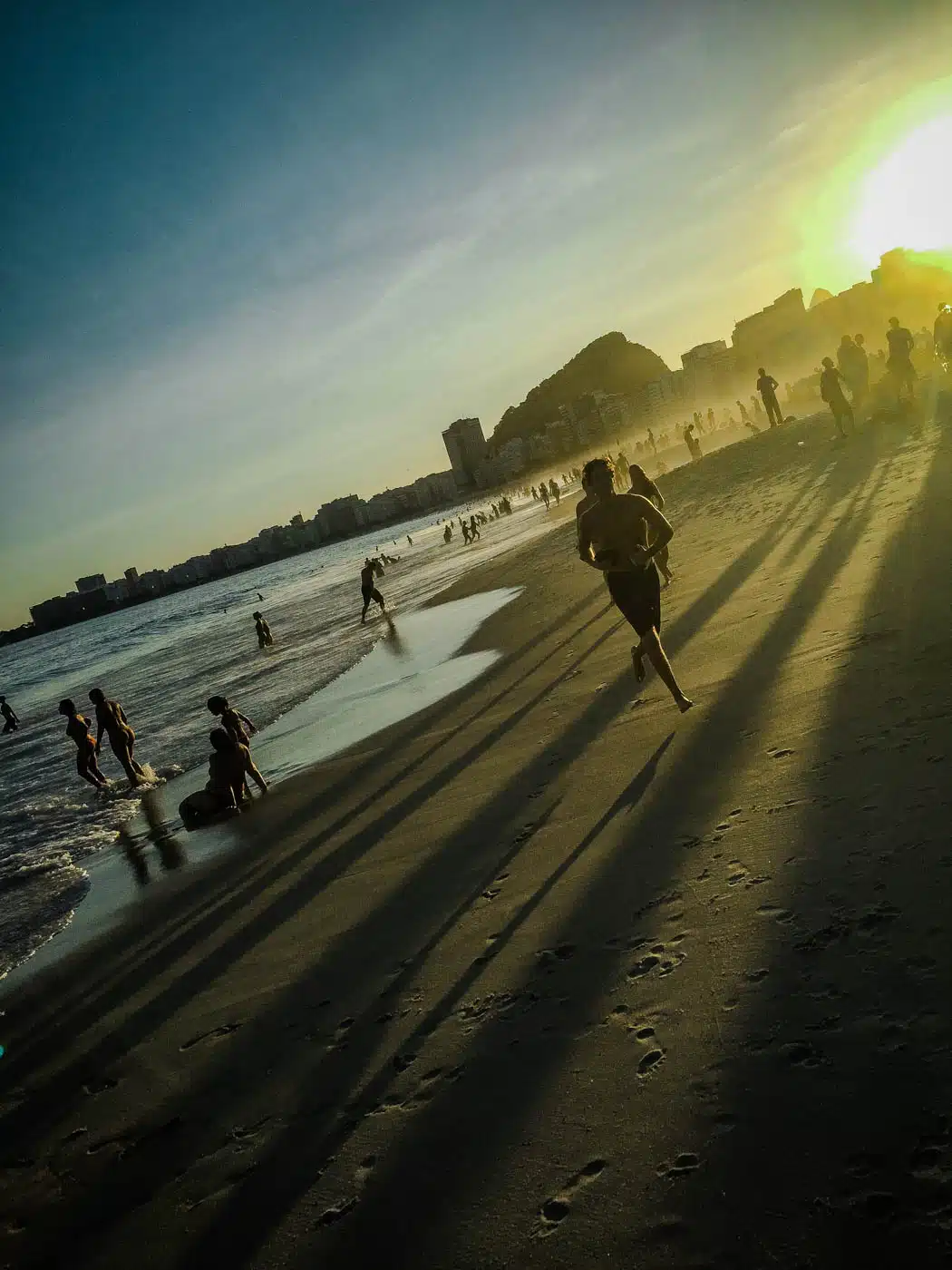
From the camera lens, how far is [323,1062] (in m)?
3.20

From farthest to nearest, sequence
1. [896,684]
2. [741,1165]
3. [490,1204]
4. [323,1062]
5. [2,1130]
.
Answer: [896,684]
[2,1130]
[323,1062]
[490,1204]
[741,1165]

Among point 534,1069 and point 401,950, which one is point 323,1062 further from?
point 534,1069

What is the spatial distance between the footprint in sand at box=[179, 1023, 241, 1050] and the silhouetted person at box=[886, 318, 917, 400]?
1775 cm

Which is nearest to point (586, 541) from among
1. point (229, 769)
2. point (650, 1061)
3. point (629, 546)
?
point (629, 546)

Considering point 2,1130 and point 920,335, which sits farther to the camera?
point 920,335

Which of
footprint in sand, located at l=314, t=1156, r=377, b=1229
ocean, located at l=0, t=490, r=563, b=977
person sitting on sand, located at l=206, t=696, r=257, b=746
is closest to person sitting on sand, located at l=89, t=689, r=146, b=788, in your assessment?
ocean, located at l=0, t=490, r=563, b=977

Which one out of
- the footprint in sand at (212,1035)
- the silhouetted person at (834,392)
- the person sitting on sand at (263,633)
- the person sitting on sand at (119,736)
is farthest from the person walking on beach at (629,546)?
the person sitting on sand at (263,633)

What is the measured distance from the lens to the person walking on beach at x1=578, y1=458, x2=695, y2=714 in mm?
5805

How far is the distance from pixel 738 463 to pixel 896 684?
64.7 feet

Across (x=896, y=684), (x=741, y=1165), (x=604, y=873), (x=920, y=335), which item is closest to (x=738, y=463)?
(x=920, y=335)

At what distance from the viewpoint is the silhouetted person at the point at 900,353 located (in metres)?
16.4

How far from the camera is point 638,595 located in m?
5.88

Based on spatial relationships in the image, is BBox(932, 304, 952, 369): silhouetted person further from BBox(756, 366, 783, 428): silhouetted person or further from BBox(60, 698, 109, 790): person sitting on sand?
BBox(60, 698, 109, 790): person sitting on sand

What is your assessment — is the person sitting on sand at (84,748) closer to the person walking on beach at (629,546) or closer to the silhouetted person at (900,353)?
the person walking on beach at (629,546)
